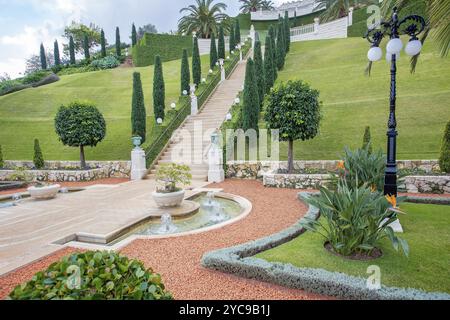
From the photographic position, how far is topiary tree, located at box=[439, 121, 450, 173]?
902 centimetres

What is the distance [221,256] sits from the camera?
4234 mm

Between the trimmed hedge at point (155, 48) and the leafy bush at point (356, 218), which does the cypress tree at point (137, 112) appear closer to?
the leafy bush at point (356, 218)

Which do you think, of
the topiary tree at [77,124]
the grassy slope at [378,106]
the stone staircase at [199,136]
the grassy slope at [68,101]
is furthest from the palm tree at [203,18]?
the topiary tree at [77,124]

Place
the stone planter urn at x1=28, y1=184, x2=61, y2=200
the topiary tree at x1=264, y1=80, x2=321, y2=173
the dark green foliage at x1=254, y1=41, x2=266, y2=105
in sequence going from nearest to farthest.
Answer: the stone planter urn at x1=28, y1=184, x2=61, y2=200
the topiary tree at x1=264, y1=80, x2=321, y2=173
the dark green foliage at x1=254, y1=41, x2=266, y2=105

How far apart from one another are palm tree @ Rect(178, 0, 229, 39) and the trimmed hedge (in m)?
4.51

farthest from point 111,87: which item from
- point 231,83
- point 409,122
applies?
point 409,122

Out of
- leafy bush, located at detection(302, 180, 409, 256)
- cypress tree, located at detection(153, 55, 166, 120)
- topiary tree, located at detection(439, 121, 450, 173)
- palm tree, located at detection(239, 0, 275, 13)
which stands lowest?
leafy bush, located at detection(302, 180, 409, 256)

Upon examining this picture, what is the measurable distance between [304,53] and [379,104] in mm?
17605

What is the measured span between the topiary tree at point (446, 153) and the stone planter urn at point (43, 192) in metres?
13.2

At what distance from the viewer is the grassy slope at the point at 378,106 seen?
39.5 ft

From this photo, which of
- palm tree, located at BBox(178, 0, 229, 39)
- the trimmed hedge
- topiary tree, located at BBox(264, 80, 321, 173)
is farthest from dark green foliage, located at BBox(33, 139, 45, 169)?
palm tree, located at BBox(178, 0, 229, 39)

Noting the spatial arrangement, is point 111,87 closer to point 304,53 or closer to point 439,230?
point 304,53

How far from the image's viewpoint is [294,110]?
398 inches

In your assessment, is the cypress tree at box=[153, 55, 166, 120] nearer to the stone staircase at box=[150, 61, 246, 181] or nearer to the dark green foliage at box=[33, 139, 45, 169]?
the stone staircase at box=[150, 61, 246, 181]
